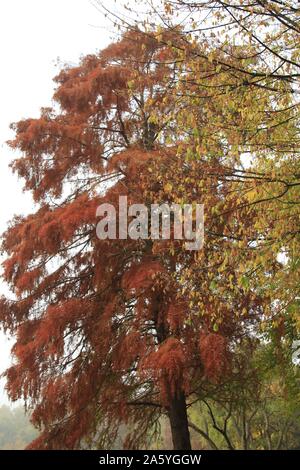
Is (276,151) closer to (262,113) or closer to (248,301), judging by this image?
(262,113)

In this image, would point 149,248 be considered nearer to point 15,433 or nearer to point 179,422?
point 179,422

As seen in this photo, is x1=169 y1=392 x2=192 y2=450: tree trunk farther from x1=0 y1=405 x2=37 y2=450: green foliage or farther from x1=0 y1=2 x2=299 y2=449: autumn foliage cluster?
x1=0 y1=405 x2=37 y2=450: green foliage

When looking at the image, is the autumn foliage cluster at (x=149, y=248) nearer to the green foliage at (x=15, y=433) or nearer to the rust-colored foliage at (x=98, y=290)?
the rust-colored foliage at (x=98, y=290)

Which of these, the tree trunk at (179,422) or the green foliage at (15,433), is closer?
the tree trunk at (179,422)

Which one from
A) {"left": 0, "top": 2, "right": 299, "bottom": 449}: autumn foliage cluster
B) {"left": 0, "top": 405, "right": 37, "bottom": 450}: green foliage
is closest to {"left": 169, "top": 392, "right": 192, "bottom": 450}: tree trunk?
{"left": 0, "top": 2, "right": 299, "bottom": 449}: autumn foliage cluster

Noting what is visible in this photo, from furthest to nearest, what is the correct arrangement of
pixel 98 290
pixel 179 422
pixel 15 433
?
pixel 15 433 → pixel 98 290 → pixel 179 422

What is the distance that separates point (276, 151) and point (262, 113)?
0.49m

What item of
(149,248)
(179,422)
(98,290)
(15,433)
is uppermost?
(149,248)

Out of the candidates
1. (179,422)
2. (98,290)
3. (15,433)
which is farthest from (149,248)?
(15,433)

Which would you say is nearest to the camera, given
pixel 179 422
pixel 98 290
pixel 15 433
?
pixel 179 422

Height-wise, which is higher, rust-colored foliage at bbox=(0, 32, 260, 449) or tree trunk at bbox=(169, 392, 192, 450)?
rust-colored foliage at bbox=(0, 32, 260, 449)

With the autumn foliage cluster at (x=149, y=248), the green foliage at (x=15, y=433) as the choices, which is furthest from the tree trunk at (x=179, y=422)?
the green foliage at (x=15, y=433)

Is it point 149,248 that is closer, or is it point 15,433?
point 149,248

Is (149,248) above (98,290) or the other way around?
above
